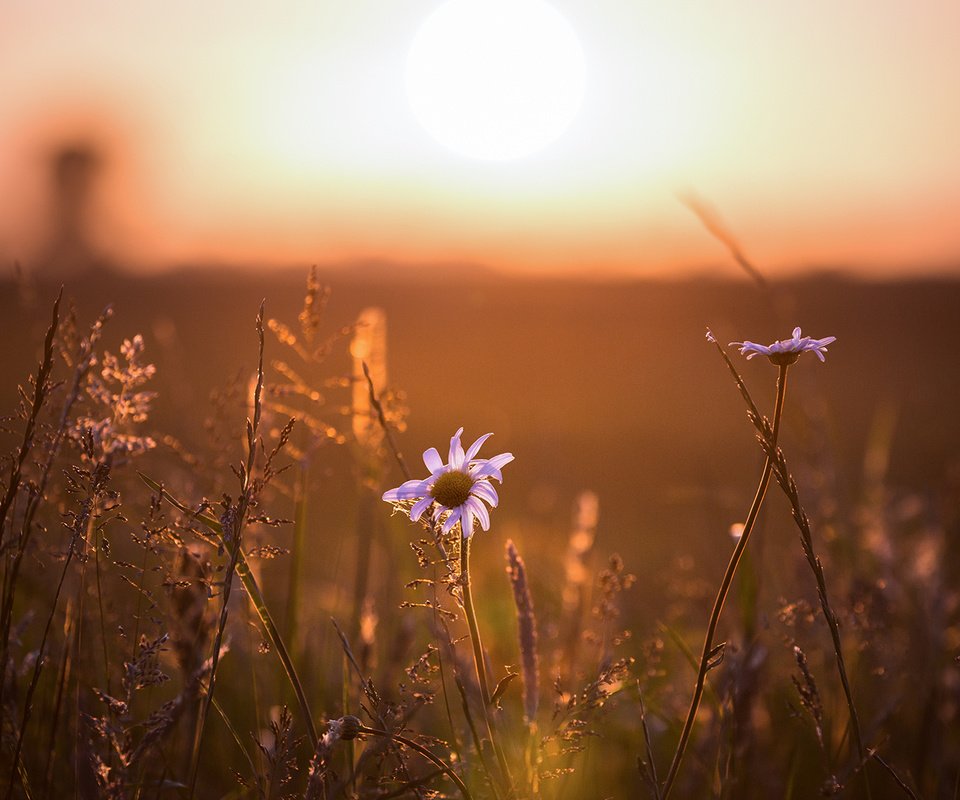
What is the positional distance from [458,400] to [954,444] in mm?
5212

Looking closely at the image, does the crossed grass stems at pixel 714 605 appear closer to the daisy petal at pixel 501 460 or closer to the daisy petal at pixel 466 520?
the daisy petal at pixel 466 520

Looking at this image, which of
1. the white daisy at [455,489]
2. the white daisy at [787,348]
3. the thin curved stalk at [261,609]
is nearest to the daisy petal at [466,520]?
the white daisy at [455,489]

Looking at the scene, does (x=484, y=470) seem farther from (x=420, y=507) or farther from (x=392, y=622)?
(x=392, y=622)

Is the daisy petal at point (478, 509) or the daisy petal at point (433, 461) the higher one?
the daisy petal at point (433, 461)

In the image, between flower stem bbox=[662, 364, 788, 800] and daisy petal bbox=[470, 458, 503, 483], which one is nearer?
flower stem bbox=[662, 364, 788, 800]

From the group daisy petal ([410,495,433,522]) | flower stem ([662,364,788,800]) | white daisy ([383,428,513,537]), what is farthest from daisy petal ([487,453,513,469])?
flower stem ([662,364,788,800])

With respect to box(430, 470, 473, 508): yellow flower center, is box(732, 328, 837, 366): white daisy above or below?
above

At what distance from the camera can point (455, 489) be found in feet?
4.51

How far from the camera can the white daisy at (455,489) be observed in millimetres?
1343

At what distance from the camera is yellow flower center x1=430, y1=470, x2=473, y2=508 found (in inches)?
53.8

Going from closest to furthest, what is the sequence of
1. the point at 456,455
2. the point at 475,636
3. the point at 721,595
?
the point at 721,595
the point at 475,636
the point at 456,455

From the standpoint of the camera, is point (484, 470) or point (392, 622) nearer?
point (484, 470)

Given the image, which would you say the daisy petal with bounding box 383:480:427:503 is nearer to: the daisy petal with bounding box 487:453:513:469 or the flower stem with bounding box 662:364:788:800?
the daisy petal with bounding box 487:453:513:469

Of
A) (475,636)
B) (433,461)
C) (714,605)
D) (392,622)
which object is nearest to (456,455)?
(433,461)
